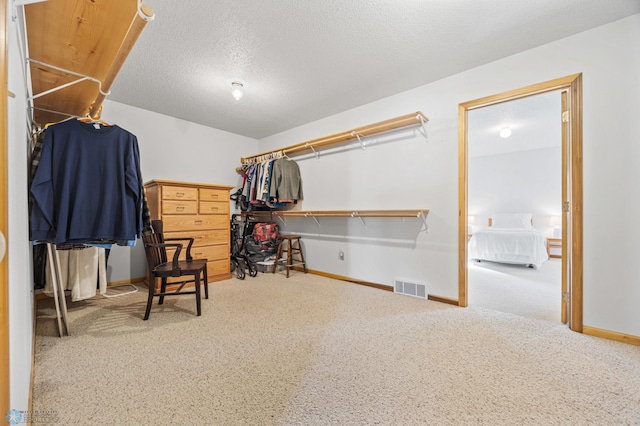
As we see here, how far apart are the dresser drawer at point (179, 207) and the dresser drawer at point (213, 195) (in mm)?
144

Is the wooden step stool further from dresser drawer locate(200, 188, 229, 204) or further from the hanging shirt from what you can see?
the hanging shirt

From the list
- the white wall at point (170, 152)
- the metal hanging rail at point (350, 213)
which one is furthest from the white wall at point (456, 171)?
the white wall at point (170, 152)

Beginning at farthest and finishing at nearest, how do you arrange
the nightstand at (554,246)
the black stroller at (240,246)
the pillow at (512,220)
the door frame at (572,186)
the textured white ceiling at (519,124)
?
the pillow at (512,220), the nightstand at (554,246), the black stroller at (240,246), the textured white ceiling at (519,124), the door frame at (572,186)

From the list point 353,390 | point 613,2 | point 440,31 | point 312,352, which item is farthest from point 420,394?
point 613,2

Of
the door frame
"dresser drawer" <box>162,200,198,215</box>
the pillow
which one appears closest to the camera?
the door frame

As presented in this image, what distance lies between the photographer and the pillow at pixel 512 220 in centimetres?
586

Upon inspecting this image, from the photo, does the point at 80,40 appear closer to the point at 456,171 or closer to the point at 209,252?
the point at 209,252

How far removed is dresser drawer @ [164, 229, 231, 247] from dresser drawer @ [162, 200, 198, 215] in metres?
0.26

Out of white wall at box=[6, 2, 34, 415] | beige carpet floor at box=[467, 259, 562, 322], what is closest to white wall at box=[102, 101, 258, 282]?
white wall at box=[6, 2, 34, 415]

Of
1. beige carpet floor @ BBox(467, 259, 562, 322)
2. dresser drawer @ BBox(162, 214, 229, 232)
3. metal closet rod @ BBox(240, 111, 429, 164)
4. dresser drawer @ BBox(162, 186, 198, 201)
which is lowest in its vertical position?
beige carpet floor @ BBox(467, 259, 562, 322)

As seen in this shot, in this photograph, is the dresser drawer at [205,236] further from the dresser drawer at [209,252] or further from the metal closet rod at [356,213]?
the metal closet rod at [356,213]

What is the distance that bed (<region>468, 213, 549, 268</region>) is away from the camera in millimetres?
4441

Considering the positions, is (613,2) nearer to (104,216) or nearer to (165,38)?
(165,38)

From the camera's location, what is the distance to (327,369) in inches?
58.8
